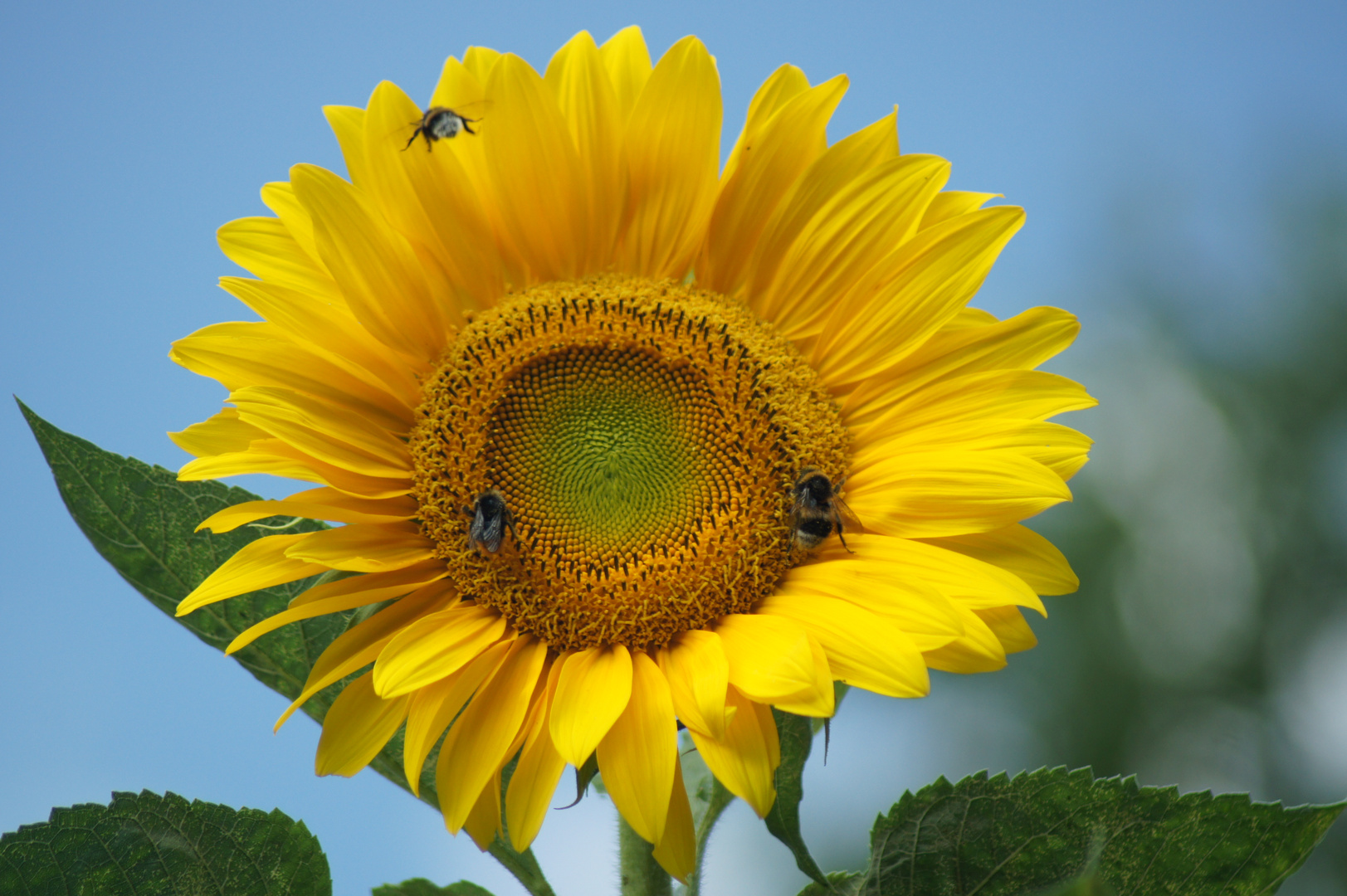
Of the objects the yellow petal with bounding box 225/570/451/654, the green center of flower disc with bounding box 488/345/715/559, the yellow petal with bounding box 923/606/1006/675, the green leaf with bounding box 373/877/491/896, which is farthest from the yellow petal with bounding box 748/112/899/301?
the green leaf with bounding box 373/877/491/896

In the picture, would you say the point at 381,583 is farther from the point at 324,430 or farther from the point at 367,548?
the point at 324,430

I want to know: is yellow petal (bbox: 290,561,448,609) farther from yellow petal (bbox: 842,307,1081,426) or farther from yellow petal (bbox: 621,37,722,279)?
yellow petal (bbox: 842,307,1081,426)

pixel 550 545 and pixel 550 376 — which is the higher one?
pixel 550 376

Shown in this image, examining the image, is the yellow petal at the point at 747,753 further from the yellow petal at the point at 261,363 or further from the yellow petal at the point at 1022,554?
the yellow petal at the point at 261,363

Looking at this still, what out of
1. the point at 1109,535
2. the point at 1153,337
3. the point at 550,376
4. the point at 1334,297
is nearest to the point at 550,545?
the point at 550,376

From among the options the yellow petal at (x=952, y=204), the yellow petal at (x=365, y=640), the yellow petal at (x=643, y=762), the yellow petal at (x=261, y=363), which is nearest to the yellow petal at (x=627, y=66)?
the yellow petal at (x=952, y=204)

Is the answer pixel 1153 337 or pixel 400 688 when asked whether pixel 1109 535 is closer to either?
pixel 1153 337
